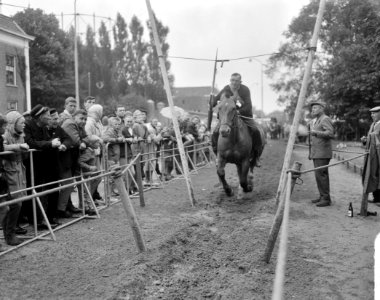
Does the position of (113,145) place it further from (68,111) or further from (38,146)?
(38,146)

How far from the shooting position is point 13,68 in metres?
29.7

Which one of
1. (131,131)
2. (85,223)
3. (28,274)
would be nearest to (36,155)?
(85,223)

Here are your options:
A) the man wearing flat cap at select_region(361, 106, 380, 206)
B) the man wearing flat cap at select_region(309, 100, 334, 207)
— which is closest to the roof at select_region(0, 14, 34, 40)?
the man wearing flat cap at select_region(309, 100, 334, 207)

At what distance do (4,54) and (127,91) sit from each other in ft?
128

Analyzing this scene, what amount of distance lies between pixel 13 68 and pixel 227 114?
2454 cm

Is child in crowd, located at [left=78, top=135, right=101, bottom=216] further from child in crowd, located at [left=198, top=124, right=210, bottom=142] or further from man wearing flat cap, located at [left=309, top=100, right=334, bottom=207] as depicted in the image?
child in crowd, located at [left=198, top=124, right=210, bottom=142]

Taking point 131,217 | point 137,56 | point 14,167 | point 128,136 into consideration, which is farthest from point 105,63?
point 131,217

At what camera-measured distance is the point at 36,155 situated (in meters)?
7.46

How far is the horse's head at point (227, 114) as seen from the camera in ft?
28.3

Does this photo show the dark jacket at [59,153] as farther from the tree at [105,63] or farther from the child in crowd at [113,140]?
the tree at [105,63]

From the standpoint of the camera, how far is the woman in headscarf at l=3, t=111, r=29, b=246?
635cm

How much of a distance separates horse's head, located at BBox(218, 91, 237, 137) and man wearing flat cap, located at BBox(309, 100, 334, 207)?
5.51ft

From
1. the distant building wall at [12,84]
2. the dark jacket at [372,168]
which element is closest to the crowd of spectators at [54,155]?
the dark jacket at [372,168]

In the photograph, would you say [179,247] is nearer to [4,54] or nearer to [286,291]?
[286,291]
